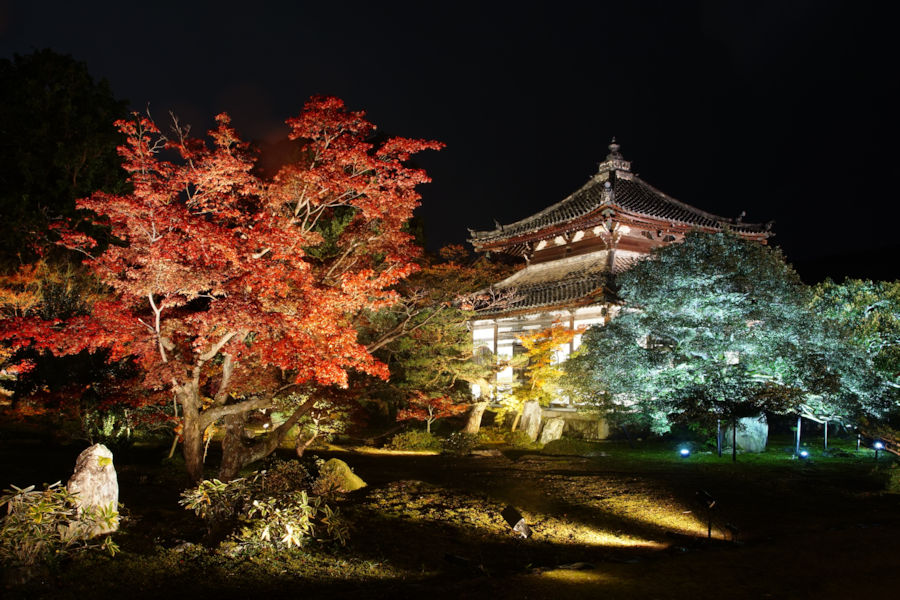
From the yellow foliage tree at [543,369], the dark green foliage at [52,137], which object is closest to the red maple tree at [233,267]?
the yellow foliage tree at [543,369]

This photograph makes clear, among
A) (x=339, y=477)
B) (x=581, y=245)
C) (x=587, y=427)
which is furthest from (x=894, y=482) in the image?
(x=581, y=245)

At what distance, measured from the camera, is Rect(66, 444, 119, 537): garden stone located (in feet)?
24.1

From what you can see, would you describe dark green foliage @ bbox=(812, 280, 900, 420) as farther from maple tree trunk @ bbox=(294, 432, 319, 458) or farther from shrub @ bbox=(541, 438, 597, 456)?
maple tree trunk @ bbox=(294, 432, 319, 458)

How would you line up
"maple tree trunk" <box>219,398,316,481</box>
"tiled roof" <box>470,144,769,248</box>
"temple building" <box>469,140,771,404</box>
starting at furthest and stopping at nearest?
"tiled roof" <box>470,144,769,248</box> < "temple building" <box>469,140,771,404</box> < "maple tree trunk" <box>219,398,316,481</box>

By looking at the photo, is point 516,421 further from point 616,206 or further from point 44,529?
point 44,529

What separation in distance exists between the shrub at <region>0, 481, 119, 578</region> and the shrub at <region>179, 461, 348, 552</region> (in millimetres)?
1244

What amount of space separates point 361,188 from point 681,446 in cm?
1337

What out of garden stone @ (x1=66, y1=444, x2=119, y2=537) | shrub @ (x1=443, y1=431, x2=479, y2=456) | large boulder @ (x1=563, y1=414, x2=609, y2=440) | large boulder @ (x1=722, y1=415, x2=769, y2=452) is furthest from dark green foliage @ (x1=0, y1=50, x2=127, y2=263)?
large boulder @ (x1=722, y1=415, x2=769, y2=452)

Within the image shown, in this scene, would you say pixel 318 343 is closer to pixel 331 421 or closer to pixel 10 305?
pixel 331 421

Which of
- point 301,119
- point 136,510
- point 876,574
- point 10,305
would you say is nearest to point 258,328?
point 136,510

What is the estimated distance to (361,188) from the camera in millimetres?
11562

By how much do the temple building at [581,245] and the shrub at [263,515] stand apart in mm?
16739

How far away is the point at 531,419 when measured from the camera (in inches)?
894

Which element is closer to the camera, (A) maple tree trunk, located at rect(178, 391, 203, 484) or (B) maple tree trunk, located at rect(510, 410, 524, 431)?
(A) maple tree trunk, located at rect(178, 391, 203, 484)
